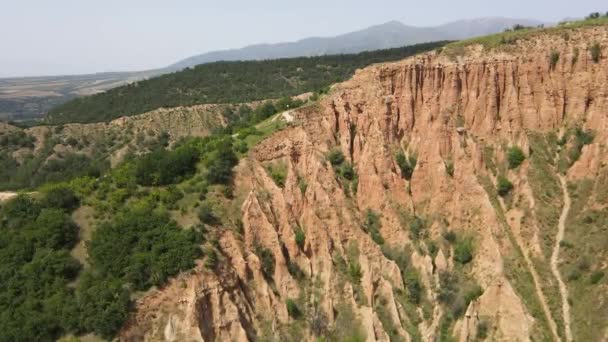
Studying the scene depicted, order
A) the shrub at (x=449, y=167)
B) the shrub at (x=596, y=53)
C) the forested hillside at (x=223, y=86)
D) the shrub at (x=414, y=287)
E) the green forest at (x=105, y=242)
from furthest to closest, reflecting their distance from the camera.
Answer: the forested hillside at (x=223, y=86) < the shrub at (x=596, y=53) < the shrub at (x=449, y=167) < the shrub at (x=414, y=287) < the green forest at (x=105, y=242)

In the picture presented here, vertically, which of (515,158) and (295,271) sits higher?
(515,158)

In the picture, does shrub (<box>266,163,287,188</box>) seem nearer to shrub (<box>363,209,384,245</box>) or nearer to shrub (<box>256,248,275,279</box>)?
shrub (<box>256,248,275,279</box>)

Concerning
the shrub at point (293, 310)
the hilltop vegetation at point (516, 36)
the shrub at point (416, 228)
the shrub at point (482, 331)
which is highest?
the hilltop vegetation at point (516, 36)

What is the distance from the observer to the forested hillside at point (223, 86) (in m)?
130

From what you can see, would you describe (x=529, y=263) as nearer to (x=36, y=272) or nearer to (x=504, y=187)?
(x=504, y=187)

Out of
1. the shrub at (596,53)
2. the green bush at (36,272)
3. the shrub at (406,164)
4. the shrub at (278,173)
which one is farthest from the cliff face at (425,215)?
the green bush at (36,272)

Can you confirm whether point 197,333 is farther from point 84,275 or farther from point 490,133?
point 490,133

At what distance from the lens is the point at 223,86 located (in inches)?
5556

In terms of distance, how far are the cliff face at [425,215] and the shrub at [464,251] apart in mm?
133

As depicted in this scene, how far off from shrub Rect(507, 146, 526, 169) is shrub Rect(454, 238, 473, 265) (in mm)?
9742

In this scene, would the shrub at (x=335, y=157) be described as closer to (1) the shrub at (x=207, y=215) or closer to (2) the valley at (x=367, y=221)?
(2) the valley at (x=367, y=221)

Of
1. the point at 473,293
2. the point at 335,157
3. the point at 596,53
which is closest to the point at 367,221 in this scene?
the point at 335,157

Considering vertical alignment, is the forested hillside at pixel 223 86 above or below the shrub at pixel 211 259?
above

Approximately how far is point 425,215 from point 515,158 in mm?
10948
